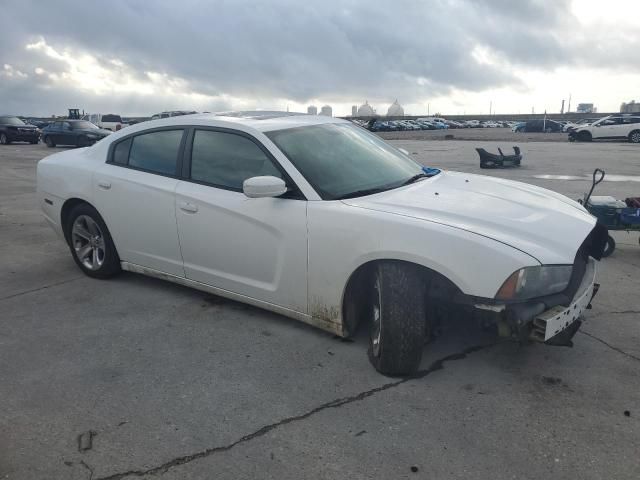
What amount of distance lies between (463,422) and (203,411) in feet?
4.47

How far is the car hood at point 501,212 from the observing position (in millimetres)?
2900

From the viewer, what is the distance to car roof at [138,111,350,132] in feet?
13.0

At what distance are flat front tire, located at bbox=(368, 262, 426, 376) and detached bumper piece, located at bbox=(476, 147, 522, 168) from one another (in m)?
12.5

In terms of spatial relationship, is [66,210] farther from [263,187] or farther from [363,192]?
[363,192]

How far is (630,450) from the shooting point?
2.47 meters

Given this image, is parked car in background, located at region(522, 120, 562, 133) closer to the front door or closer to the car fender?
the front door

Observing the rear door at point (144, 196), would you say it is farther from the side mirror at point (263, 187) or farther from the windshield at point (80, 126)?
the windshield at point (80, 126)

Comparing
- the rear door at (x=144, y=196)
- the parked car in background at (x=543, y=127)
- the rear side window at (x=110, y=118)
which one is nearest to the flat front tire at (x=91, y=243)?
the rear door at (x=144, y=196)

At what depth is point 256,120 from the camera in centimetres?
410

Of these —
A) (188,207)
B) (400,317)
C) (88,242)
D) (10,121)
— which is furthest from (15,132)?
(400,317)

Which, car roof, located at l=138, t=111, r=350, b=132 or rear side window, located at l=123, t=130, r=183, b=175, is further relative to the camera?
rear side window, located at l=123, t=130, r=183, b=175

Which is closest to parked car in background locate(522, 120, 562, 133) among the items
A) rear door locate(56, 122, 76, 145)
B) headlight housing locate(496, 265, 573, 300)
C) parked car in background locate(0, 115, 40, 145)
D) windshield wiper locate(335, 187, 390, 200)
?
rear door locate(56, 122, 76, 145)

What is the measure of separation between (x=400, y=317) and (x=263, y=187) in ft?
3.83

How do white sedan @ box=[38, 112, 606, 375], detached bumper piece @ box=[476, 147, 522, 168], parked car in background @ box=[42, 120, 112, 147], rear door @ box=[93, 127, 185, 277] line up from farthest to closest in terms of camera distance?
1. parked car in background @ box=[42, 120, 112, 147]
2. detached bumper piece @ box=[476, 147, 522, 168]
3. rear door @ box=[93, 127, 185, 277]
4. white sedan @ box=[38, 112, 606, 375]
